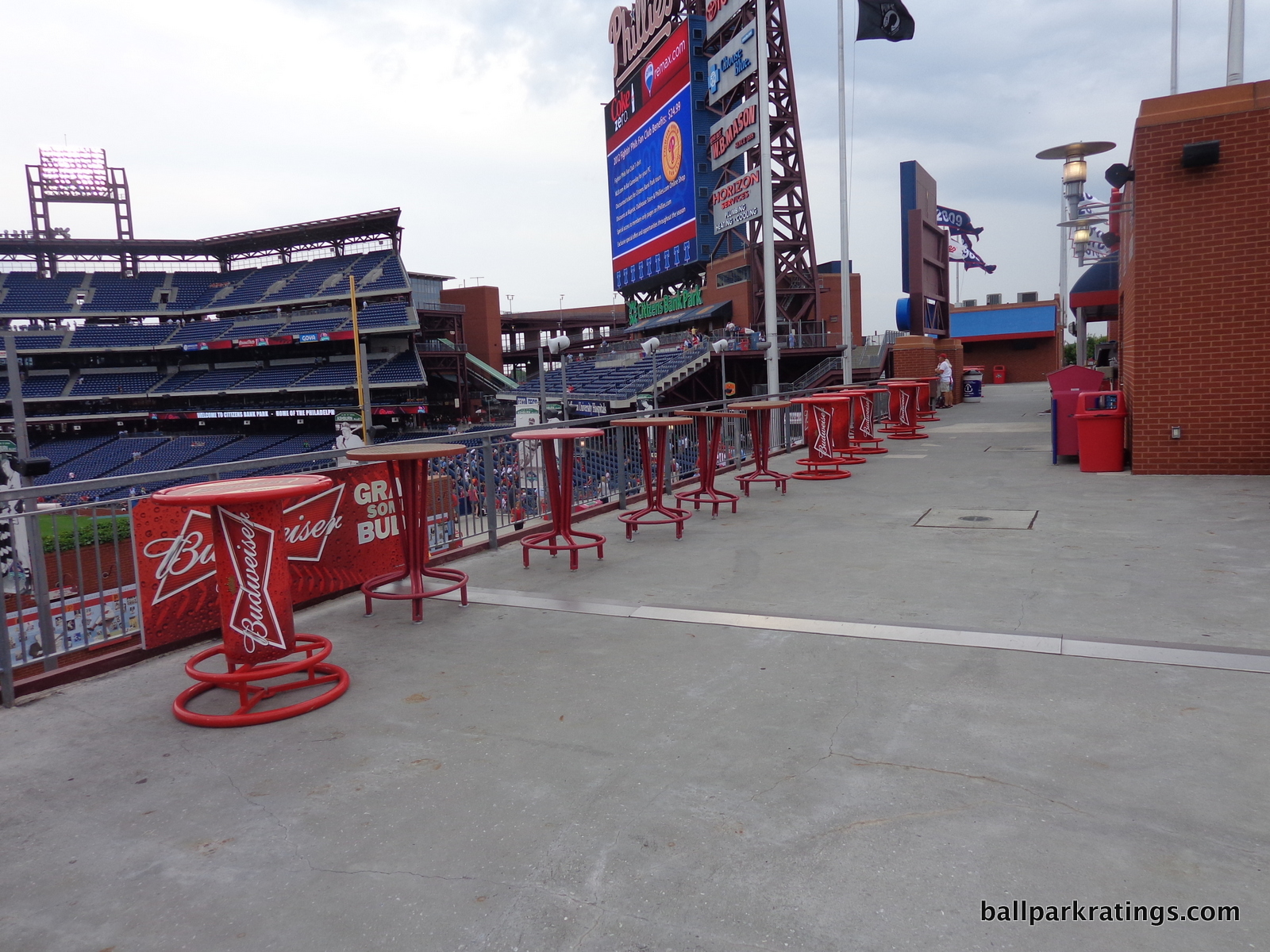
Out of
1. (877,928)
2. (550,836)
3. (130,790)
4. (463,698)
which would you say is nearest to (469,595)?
(463,698)

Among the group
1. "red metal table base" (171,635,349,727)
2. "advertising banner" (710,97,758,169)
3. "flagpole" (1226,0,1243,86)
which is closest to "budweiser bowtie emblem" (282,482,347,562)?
"red metal table base" (171,635,349,727)

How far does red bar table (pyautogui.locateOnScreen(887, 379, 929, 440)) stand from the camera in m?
17.3

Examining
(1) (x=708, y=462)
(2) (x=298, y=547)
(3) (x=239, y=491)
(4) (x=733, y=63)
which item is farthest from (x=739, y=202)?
(3) (x=239, y=491)

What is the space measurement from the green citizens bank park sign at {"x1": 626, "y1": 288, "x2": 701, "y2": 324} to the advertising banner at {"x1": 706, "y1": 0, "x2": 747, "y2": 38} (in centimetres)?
1196

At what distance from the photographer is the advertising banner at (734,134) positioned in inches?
1159

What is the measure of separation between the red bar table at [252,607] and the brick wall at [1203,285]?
10181mm

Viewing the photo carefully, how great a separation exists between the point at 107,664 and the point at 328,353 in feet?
166

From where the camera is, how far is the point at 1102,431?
1075cm

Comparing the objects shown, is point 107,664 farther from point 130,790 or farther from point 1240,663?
point 1240,663

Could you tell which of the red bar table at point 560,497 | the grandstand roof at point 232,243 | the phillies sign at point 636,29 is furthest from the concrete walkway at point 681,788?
the grandstand roof at point 232,243

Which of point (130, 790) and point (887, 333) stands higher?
point (887, 333)

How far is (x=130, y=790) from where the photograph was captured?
127 inches

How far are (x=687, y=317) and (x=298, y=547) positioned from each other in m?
36.7

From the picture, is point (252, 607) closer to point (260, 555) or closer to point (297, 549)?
point (260, 555)
